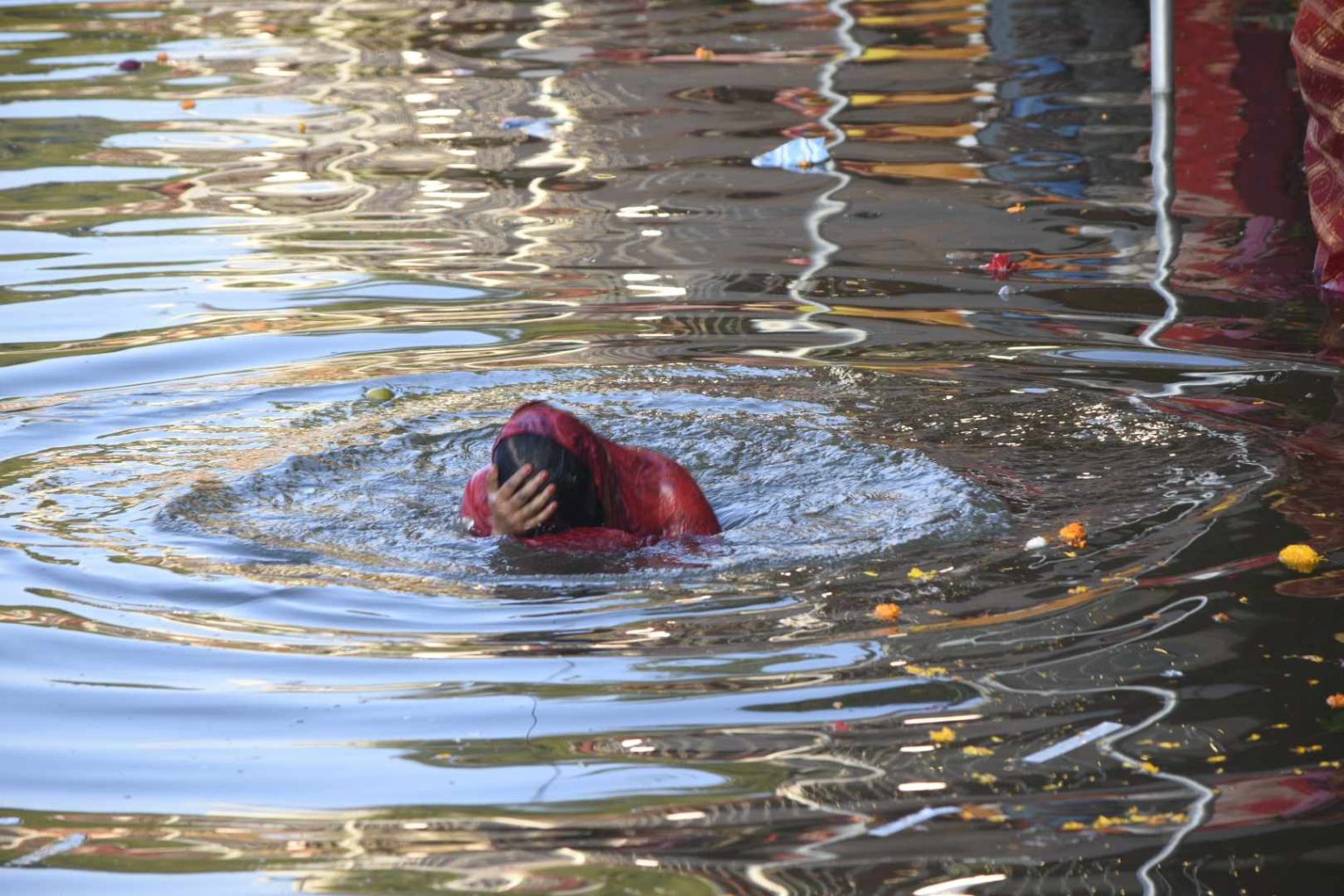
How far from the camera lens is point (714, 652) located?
16.0 feet

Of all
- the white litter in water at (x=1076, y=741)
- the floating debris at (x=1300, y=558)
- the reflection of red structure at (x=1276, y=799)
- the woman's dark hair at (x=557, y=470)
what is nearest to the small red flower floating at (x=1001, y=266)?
the floating debris at (x=1300, y=558)

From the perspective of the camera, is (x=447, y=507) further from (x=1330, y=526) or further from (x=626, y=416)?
(x=1330, y=526)

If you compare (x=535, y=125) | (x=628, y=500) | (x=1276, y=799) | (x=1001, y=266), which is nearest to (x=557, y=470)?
(x=628, y=500)

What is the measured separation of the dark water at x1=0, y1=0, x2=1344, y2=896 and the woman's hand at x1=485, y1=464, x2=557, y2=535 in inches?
7.6

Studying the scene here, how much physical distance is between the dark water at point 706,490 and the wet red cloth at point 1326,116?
0.95 feet

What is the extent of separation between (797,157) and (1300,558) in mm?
6968

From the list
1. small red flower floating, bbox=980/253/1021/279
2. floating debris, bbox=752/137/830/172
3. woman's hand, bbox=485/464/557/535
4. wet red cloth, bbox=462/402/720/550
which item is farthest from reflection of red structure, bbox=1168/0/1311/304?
woman's hand, bbox=485/464/557/535

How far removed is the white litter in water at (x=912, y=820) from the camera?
12.7ft

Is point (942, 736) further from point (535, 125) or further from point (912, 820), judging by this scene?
point (535, 125)

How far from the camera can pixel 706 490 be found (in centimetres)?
670

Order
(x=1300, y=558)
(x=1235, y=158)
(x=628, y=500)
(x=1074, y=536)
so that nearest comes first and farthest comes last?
(x=1300, y=558), (x=1074, y=536), (x=628, y=500), (x=1235, y=158)

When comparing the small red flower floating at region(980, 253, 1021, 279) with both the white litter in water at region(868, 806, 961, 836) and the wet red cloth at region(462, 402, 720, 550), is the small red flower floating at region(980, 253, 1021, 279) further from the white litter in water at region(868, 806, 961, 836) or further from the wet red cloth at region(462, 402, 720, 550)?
the white litter in water at region(868, 806, 961, 836)

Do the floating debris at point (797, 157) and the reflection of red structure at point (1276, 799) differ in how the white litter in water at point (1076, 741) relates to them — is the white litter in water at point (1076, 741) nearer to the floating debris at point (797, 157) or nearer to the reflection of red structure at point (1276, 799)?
the reflection of red structure at point (1276, 799)

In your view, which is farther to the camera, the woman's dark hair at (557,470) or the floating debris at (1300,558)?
the woman's dark hair at (557,470)
